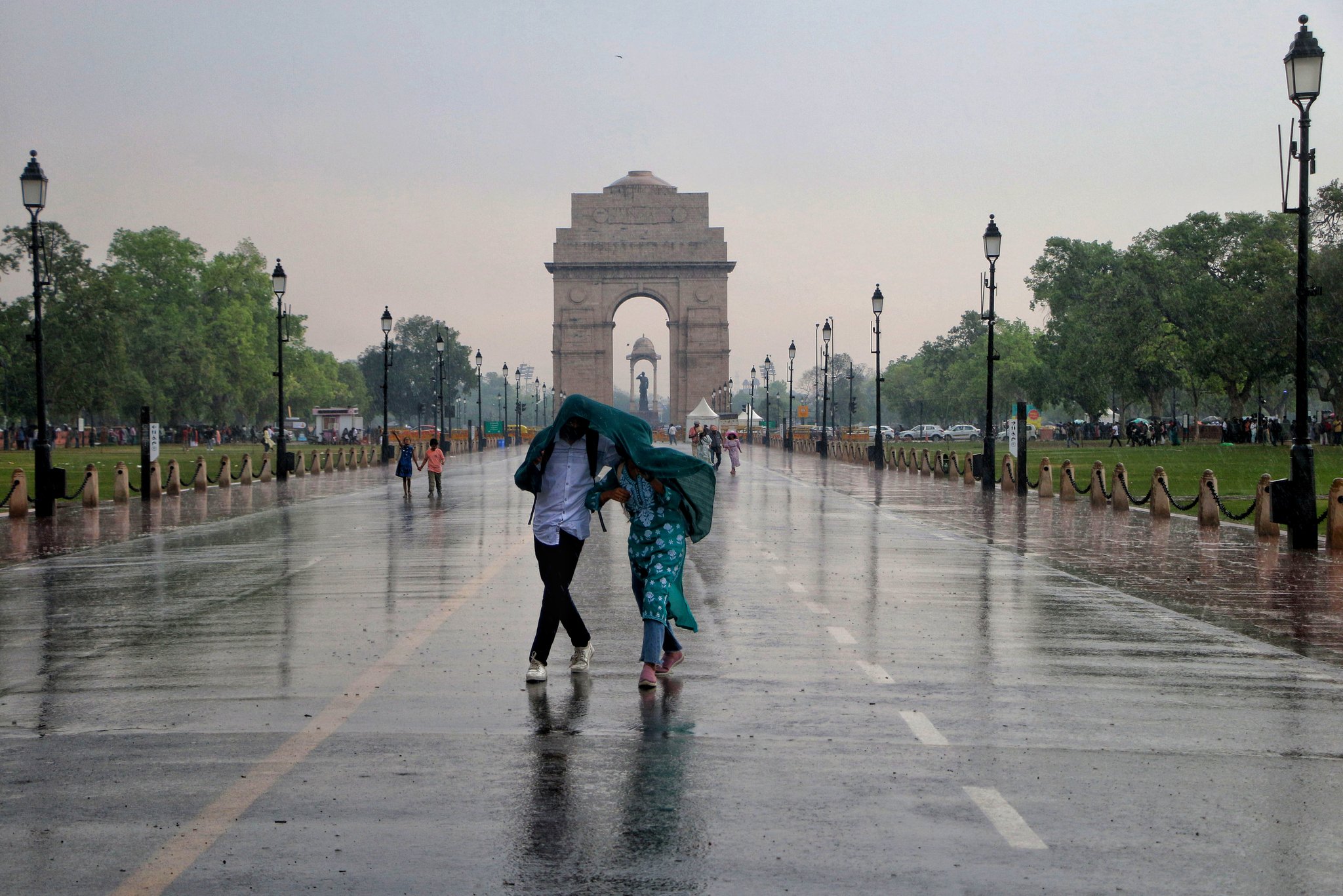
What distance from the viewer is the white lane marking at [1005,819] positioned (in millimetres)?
5270

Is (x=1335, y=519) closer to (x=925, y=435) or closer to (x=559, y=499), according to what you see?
(x=559, y=499)

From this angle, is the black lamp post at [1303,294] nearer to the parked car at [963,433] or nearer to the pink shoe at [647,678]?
the pink shoe at [647,678]

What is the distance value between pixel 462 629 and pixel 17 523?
1565cm

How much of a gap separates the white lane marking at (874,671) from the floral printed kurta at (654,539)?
1.15 m

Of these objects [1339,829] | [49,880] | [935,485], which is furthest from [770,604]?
[935,485]

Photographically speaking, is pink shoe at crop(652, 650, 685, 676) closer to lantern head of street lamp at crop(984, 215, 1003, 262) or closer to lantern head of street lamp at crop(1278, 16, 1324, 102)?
lantern head of street lamp at crop(1278, 16, 1324, 102)

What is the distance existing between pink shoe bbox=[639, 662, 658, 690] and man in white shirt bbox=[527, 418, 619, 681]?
60 centimetres

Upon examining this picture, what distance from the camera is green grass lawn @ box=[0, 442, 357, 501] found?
3862cm

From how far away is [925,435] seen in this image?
422ft

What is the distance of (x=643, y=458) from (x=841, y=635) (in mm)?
2990

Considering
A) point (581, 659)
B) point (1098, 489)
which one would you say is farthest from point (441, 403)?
point (581, 659)

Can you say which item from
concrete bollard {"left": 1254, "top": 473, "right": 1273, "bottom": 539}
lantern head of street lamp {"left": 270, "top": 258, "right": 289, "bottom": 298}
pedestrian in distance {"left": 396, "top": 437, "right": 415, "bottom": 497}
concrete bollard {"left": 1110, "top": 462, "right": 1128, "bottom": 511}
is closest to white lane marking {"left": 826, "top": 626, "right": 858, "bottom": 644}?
concrete bollard {"left": 1254, "top": 473, "right": 1273, "bottom": 539}

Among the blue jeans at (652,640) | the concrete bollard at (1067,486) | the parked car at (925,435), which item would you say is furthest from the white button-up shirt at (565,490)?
the parked car at (925,435)

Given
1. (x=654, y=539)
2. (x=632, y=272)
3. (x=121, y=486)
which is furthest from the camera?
(x=632, y=272)
